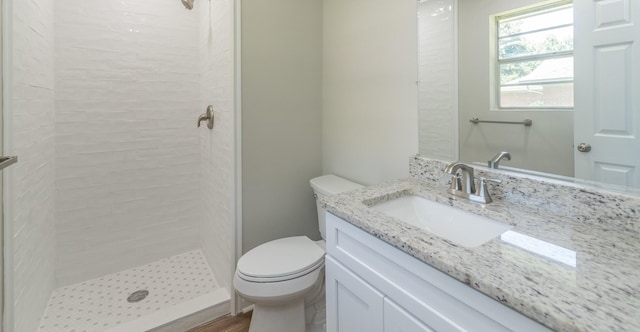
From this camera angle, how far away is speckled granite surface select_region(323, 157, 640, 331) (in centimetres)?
53

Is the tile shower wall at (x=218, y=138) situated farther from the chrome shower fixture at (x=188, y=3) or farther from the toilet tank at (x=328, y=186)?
the toilet tank at (x=328, y=186)

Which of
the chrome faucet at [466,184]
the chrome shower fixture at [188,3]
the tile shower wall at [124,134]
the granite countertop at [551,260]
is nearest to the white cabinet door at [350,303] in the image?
the granite countertop at [551,260]

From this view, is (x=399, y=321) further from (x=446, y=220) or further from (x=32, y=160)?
(x=32, y=160)

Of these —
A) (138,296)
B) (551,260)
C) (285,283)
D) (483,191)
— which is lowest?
(138,296)

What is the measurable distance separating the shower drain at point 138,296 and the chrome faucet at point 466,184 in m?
1.93

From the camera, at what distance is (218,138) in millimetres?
1996

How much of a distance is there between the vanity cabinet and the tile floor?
1297 mm

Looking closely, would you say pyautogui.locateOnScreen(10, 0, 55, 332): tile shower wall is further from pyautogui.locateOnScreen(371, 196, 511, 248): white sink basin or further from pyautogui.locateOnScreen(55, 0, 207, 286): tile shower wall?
pyautogui.locateOnScreen(371, 196, 511, 248): white sink basin

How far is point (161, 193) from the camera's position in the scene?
2.40m

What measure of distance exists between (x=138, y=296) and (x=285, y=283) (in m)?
1.18

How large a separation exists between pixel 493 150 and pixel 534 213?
0.28 m

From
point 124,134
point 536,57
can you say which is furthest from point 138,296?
point 536,57

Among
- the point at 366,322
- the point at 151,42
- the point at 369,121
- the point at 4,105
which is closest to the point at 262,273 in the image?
the point at 366,322

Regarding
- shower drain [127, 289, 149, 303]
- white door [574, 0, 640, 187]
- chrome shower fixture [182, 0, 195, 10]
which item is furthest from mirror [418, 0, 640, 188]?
shower drain [127, 289, 149, 303]
